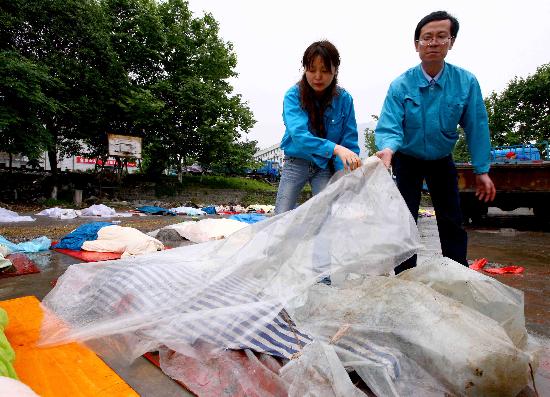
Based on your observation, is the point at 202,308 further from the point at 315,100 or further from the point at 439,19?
the point at 439,19

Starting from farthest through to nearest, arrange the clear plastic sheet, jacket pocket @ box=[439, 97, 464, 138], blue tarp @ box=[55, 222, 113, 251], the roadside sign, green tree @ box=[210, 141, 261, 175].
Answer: green tree @ box=[210, 141, 261, 175] < the roadside sign < blue tarp @ box=[55, 222, 113, 251] < jacket pocket @ box=[439, 97, 464, 138] < the clear plastic sheet

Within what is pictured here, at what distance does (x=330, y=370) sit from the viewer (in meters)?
1.02

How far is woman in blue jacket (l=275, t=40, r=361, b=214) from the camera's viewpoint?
6.35 feet

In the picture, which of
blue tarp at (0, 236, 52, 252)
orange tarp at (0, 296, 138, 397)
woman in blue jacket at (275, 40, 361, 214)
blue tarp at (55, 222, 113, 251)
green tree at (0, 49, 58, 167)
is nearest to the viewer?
orange tarp at (0, 296, 138, 397)

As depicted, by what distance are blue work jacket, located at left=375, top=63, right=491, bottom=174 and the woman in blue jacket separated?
0.82 feet

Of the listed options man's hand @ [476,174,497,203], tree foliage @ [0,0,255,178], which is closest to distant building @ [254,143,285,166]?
tree foliage @ [0,0,255,178]

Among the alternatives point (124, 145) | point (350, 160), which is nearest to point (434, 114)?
point (350, 160)

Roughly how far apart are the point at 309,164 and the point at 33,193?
1348 centimetres

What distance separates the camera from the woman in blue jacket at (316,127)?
76.2 inches

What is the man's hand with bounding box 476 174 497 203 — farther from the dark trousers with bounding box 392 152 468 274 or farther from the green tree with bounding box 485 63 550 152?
the green tree with bounding box 485 63 550 152

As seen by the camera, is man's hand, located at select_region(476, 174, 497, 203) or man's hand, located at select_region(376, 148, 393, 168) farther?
man's hand, located at select_region(476, 174, 497, 203)

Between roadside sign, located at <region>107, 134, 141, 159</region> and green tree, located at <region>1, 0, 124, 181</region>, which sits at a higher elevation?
green tree, located at <region>1, 0, 124, 181</region>

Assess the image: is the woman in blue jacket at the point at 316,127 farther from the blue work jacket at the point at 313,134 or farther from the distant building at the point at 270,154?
the distant building at the point at 270,154

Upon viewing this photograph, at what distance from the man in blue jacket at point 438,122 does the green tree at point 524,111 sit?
79.0ft
